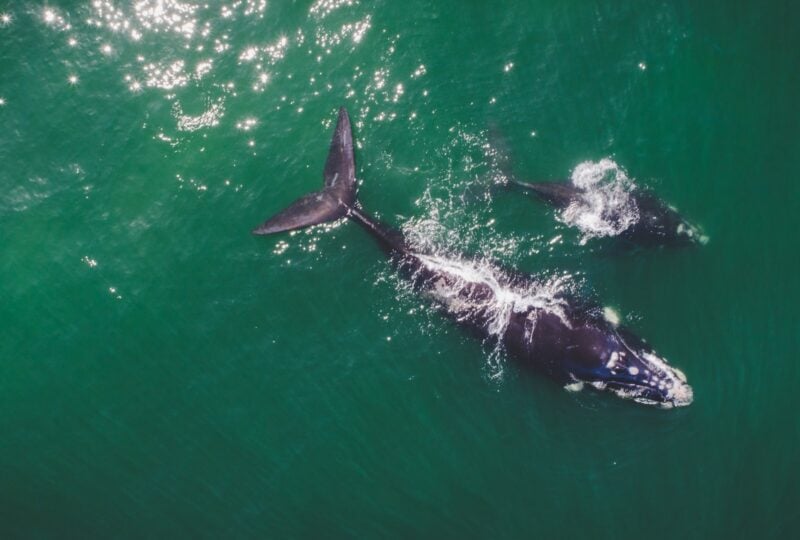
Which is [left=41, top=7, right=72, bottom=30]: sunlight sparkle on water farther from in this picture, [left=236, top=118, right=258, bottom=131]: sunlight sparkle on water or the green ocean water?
[left=236, top=118, right=258, bottom=131]: sunlight sparkle on water

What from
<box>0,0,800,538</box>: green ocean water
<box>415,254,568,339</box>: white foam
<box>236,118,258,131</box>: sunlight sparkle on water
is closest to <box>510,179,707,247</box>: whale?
<box>0,0,800,538</box>: green ocean water

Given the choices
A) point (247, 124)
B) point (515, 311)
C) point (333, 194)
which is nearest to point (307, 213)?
point (333, 194)

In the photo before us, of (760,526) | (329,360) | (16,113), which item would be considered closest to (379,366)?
(329,360)

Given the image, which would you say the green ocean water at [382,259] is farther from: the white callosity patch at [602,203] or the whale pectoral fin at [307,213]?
the whale pectoral fin at [307,213]

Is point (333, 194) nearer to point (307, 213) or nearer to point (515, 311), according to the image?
point (307, 213)

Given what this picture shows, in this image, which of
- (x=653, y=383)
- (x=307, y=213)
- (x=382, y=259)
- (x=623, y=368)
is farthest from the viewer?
(x=382, y=259)

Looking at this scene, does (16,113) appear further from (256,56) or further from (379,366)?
(379,366)
